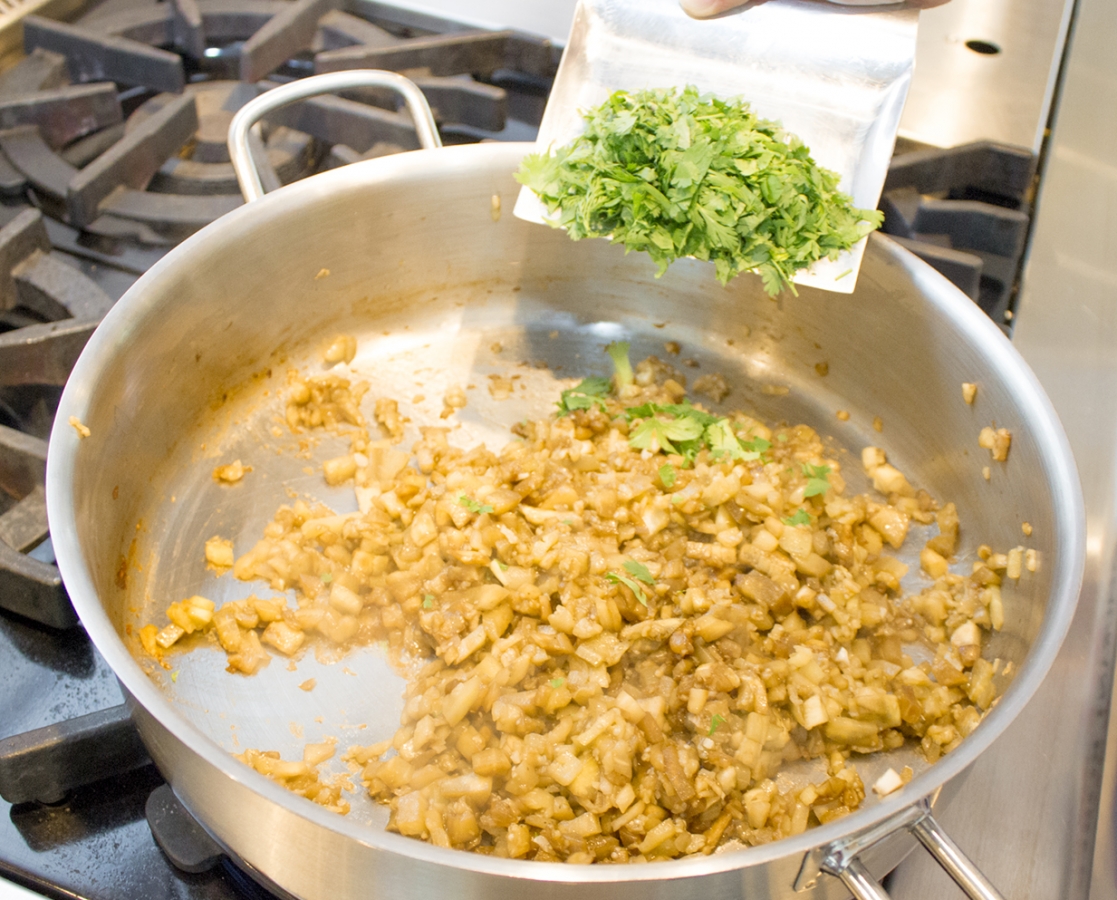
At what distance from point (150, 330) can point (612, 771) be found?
104 cm

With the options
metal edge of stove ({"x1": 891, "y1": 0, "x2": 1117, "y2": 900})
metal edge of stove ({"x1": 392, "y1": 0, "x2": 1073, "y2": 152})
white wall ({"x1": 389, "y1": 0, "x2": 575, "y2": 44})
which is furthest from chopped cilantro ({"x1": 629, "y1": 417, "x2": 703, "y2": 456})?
white wall ({"x1": 389, "y1": 0, "x2": 575, "y2": 44})

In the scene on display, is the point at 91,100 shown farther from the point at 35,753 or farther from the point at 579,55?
the point at 35,753

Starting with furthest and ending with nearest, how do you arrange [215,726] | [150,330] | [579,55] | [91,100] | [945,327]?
[91,100]
[579,55]
[945,327]
[150,330]
[215,726]

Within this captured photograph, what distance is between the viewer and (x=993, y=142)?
199 cm

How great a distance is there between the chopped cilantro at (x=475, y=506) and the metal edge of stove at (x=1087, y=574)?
0.85 meters

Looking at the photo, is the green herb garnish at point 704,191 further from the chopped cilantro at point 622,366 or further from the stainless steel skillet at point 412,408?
the chopped cilantro at point 622,366

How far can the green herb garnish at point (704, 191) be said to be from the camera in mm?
1621

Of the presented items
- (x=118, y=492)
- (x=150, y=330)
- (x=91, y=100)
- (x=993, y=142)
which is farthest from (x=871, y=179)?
(x=91, y=100)

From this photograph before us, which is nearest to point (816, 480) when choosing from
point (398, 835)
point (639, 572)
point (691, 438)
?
point (691, 438)

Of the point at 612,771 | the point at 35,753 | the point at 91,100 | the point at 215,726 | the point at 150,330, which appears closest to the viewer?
the point at 35,753

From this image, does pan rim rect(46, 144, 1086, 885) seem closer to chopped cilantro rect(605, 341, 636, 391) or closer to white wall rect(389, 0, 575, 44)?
chopped cilantro rect(605, 341, 636, 391)

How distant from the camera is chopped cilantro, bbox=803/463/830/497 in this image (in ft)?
5.65

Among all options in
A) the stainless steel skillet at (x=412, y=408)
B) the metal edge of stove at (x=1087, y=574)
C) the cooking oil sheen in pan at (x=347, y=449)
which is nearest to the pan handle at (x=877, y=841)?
the stainless steel skillet at (x=412, y=408)

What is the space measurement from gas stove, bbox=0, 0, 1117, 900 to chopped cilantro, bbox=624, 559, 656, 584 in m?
0.56
